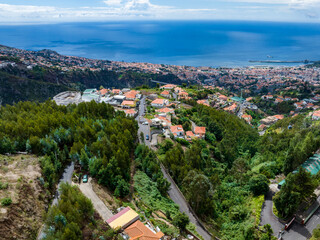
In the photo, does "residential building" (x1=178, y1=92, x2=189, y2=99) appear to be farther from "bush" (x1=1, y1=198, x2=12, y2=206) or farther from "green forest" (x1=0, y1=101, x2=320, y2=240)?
"bush" (x1=1, y1=198, x2=12, y2=206)

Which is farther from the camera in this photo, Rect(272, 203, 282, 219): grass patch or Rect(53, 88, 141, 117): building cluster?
Rect(53, 88, 141, 117): building cluster

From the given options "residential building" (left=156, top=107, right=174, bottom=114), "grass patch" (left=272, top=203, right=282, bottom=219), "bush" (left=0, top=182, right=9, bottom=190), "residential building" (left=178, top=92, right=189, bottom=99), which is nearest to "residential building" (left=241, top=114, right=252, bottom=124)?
"residential building" (left=178, top=92, right=189, bottom=99)

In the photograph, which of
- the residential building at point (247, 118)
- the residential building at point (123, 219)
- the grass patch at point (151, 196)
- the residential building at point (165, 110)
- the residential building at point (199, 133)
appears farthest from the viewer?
the residential building at point (247, 118)

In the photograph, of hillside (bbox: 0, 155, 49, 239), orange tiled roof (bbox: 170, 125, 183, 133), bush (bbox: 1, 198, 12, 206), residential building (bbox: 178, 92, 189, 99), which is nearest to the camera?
hillside (bbox: 0, 155, 49, 239)

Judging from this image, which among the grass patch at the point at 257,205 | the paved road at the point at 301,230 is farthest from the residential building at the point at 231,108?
the paved road at the point at 301,230

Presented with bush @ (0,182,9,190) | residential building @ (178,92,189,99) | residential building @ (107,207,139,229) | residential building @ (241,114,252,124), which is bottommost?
residential building @ (241,114,252,124)

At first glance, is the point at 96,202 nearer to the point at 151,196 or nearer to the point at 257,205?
the point at 151,196

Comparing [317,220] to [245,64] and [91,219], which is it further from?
[245,64]

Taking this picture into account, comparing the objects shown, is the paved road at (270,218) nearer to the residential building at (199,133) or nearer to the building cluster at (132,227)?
the building cluster at (132,227)

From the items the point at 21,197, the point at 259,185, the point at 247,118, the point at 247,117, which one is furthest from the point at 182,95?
the point at 21,197
